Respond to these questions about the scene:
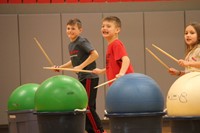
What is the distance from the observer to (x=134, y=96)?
A: 3586mm

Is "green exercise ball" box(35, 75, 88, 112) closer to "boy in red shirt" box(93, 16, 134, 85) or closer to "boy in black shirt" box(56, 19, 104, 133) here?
"boy in red shirt" box(93, 16, 134, 85)


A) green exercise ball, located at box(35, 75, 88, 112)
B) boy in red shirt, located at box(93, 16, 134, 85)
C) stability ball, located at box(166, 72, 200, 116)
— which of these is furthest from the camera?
boy in red shirt, located at box(93, 16, 134, 85)

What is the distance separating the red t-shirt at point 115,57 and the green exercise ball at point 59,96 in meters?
0.79

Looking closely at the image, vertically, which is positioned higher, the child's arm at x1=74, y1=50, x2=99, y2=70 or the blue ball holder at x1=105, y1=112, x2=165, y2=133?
the child's arm at x1=74, y1=50, x2=99, y2=70

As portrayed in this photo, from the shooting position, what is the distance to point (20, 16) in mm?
8234

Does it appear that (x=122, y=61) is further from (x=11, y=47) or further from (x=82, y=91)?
(x=11, y=47)

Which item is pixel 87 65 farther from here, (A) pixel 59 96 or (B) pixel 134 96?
(B) pixel 134 96

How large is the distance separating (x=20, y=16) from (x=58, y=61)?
105cm

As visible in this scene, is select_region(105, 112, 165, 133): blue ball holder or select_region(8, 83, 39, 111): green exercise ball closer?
select_region(105, 112, 165, 133): blue ball holder

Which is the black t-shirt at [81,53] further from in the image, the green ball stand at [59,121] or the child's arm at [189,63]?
the child's arm at [189,63]

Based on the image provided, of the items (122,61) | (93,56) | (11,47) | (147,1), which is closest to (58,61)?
(11,47)

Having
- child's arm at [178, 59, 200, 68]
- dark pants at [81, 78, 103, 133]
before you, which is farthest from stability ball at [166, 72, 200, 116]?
dark pants at [81, 78, 103, 133]

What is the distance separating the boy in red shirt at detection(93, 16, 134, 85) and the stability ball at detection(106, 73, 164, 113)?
0.95m

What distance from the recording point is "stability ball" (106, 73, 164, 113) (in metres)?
3.58
